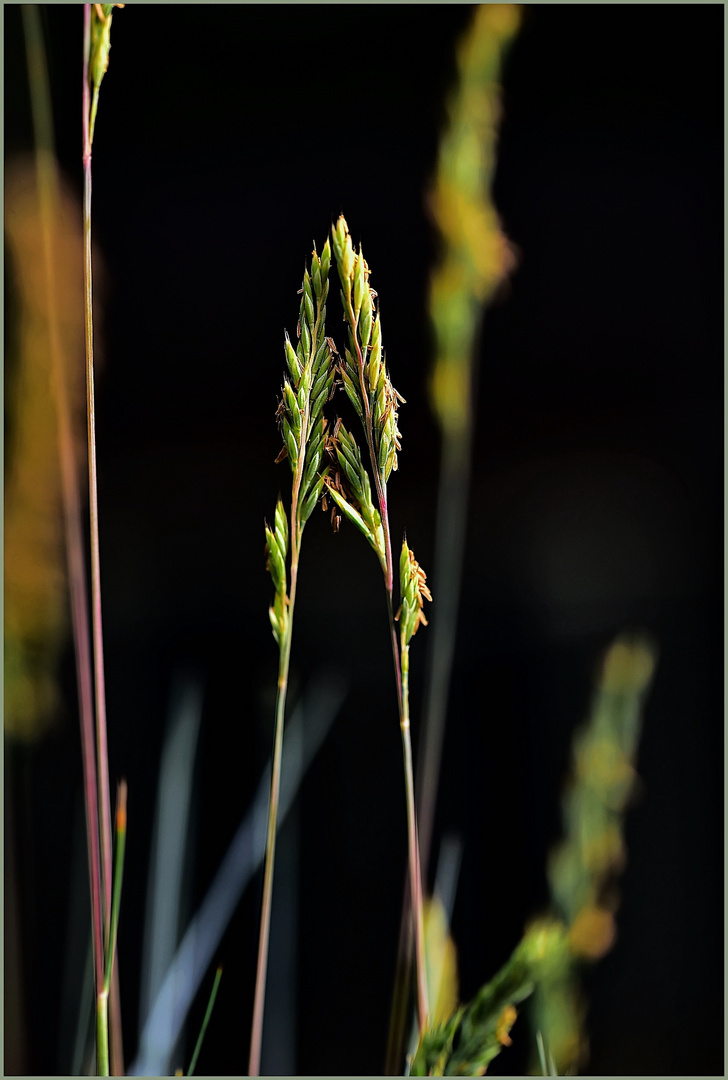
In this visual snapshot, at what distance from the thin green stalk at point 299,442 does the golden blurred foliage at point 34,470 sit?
0.12 meters

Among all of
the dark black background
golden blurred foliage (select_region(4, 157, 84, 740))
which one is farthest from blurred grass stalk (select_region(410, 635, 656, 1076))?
the dark black background

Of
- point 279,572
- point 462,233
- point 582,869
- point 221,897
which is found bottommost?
point 221,897

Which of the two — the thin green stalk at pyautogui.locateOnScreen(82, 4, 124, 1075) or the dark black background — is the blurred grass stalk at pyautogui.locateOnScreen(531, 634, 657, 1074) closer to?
the thin green stalk at pyautogui.locateOnScreen(82, 4, 124, 1075)

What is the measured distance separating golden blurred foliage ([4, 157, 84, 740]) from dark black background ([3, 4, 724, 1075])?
0.77ft

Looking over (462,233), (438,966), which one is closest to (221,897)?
(438,966)

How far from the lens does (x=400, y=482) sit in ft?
1.89

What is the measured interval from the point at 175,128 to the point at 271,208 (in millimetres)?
97

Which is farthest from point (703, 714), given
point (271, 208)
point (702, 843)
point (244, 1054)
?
point (271, 208)

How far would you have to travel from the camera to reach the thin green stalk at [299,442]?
182 mm

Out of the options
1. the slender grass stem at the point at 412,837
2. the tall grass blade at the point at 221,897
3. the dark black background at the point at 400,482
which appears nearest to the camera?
the slender grass stem at the point at 412,837

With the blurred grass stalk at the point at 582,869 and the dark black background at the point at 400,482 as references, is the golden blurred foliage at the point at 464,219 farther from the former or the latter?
the dark black background at the point at 400,482

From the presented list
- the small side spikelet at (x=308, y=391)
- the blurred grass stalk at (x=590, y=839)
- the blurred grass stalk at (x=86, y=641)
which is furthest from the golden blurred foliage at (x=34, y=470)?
the blurred grass stalk at (x=590, y=839)

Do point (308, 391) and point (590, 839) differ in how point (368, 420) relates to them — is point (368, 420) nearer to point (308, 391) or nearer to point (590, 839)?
point (308, 391)

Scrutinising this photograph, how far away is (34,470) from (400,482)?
1.13 ft
